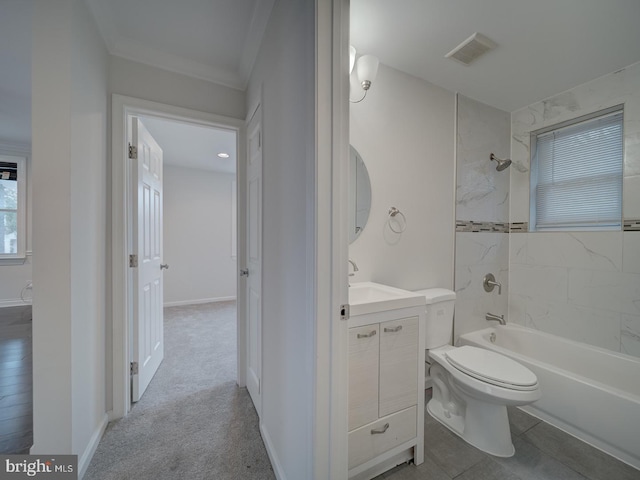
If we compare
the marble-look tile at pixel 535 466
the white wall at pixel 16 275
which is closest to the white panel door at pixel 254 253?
the marble-look tile at pixel 535 466

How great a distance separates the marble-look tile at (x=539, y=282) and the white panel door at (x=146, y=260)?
10.7 feet

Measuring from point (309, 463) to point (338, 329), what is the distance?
1.61 ft

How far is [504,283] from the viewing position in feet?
7.84

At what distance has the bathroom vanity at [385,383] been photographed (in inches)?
44.6

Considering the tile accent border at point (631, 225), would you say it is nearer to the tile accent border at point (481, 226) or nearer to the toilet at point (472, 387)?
the tile accent border at point (481, 226)

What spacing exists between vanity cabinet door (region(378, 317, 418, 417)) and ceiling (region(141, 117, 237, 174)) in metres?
2.24

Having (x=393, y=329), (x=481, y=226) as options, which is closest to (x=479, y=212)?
(x=481, y=226)

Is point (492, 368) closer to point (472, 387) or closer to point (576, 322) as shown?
point (472, 387)

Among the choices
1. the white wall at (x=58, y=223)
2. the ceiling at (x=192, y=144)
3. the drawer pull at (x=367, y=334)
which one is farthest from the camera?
the ceiling at (x=192, y=144)

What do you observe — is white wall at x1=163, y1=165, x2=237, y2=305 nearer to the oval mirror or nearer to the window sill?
the window sill

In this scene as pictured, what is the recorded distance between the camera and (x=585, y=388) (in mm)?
1490

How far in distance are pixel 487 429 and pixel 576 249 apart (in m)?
1.65

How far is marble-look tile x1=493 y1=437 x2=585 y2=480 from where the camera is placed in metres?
1.26

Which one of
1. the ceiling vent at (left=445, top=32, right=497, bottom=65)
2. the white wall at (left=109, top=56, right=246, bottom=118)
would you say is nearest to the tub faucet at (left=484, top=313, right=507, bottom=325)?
the ceiling vent at (left=445, top=32, right=497, bottom=65)
